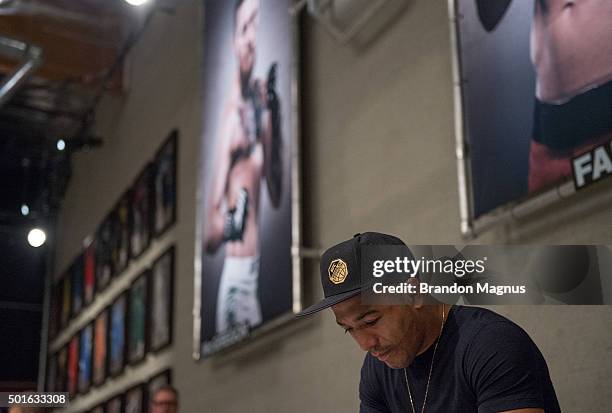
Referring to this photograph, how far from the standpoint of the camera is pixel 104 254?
898 centimetres

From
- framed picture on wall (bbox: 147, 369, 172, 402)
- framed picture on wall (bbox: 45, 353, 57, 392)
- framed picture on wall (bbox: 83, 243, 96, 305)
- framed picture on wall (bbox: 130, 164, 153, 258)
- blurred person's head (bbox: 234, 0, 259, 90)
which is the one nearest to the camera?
framed picture on wall (bbox: 45, 353, 57, 392)

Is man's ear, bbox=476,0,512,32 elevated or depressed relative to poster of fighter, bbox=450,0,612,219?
elevated

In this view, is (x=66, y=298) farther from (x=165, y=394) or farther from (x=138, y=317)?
(x=165, y=394)

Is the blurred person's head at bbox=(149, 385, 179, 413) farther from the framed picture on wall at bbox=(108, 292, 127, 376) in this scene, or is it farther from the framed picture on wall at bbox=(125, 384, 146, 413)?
the framed picture on wall at bbox=(108, 292, 127, 376)

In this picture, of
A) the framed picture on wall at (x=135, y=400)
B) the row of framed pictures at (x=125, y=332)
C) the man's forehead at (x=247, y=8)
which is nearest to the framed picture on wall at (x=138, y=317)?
the row of framed pictures at (x=125, y=332)

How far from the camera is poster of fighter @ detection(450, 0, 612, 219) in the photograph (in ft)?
8.54

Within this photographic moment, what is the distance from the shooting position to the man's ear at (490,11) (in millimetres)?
3037

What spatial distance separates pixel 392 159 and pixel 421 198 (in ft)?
1.13

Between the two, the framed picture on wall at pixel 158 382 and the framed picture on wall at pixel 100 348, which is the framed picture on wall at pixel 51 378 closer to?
the framed picture on wall at pixel 100 348

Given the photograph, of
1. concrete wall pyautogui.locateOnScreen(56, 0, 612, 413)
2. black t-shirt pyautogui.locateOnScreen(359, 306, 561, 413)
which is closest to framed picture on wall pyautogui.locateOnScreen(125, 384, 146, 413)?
concrete wall pyautogui.locateOnScreen(56, 0, 612, 413)

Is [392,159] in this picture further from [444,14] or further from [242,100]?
[242,100]

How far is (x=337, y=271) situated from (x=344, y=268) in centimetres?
3

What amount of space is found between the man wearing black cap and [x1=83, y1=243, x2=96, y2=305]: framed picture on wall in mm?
7678

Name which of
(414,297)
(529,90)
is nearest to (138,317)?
(529,90)
